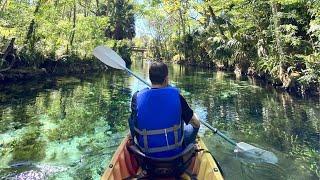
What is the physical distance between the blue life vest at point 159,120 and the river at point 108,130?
2426mm

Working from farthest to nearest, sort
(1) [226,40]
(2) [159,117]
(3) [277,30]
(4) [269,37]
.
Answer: (1) [226,40], (4) [269,37], (3) [277,30], (2) [159,117]

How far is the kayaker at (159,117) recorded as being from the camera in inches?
152

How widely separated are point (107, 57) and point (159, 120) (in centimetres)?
370

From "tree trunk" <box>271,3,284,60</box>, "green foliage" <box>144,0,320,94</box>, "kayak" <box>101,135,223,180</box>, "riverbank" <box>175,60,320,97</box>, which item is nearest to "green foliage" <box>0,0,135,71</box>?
"green foliage" <box>144,0,320,94</box>

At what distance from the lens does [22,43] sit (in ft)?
62.4

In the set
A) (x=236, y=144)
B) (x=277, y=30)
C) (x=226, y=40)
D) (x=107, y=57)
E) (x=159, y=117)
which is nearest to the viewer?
(x=159, y=117)

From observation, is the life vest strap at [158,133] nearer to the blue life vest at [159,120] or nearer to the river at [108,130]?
the blue life vest at [159,120]

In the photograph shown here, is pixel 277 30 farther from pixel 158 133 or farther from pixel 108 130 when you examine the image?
pixel 158 133

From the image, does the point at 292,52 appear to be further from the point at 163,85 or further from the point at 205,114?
the point at 163,85

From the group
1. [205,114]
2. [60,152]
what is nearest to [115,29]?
[205,114]

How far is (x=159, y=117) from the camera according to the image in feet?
12.7

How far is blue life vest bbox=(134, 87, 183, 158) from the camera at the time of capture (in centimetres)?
387

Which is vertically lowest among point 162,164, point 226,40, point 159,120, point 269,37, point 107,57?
point 162,164

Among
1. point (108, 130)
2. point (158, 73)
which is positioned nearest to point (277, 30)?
point (108, 130)
